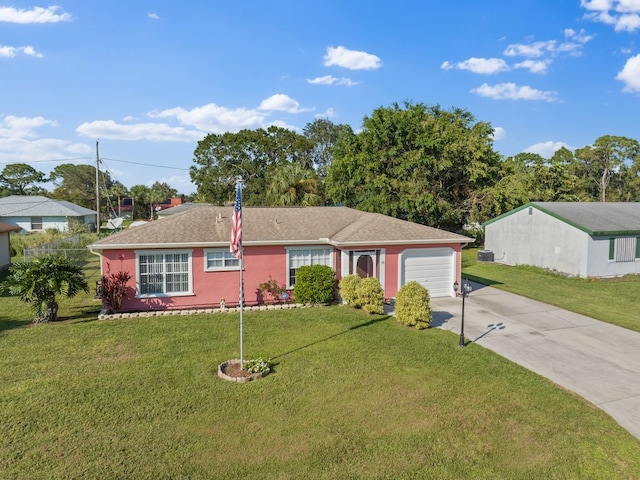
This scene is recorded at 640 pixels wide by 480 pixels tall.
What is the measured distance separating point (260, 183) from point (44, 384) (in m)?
44.8

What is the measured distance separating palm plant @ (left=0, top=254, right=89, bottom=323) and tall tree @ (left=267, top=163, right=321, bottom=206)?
68.2 feet

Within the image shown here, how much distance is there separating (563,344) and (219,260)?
1139 centimetres

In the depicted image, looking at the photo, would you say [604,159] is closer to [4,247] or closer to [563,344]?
[563,344]

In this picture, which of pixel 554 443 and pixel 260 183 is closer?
pixel 554 443

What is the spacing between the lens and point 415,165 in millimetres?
33406

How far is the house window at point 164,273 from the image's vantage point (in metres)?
15.1

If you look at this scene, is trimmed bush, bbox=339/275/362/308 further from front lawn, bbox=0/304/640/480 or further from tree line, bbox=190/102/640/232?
tree line, bbox=190/102/640/232

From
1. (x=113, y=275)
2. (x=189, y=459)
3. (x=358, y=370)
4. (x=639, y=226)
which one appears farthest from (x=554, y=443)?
(x=639, y=226)

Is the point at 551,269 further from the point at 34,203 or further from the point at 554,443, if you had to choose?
the point at 34,203

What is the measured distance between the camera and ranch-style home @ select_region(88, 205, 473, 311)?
15.1m

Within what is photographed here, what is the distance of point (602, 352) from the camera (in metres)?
11.0

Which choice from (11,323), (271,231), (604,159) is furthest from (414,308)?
(604,159)

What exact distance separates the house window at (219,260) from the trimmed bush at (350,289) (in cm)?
403

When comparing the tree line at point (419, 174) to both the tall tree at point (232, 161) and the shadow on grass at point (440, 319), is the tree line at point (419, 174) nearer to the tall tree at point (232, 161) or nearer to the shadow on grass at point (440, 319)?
the tall tree at point (232, 161)
